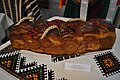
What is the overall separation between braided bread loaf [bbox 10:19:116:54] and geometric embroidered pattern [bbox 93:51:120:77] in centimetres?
6

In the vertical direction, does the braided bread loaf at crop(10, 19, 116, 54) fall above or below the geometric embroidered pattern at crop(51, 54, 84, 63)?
above

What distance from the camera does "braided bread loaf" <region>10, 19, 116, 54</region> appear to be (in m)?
0.96

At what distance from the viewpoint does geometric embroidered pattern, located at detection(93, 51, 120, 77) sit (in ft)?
2.94

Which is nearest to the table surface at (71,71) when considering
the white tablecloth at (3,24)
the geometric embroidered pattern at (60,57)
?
the geometric embroidered pattern at (60,57)

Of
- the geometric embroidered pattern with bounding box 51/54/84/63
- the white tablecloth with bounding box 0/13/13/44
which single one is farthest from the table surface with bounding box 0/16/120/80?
the white tablecloth with bounding box 0/13/13/44

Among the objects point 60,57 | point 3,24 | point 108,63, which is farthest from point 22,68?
point 3,24

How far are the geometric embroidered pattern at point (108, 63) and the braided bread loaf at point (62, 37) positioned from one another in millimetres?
57

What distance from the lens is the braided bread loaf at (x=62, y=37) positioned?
0.96 m

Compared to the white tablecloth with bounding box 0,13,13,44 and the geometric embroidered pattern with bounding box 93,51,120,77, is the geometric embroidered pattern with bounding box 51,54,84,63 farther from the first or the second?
the white tablecloth with bounding box 0,13,13,44

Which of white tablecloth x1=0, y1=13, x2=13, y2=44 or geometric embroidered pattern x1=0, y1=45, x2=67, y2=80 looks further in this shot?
Answer: white tablecloth x1=0, y1=13, x2=13, y2=44

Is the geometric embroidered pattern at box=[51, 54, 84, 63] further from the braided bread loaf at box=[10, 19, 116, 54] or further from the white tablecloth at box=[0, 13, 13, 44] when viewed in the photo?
the white tablecloth at box=[0, 13, 13, 44]

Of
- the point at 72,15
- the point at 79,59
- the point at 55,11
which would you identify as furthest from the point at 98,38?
the point at 55,11

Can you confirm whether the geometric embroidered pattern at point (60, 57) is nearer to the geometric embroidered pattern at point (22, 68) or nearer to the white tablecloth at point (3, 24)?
the geometric embroidered pattern at point (22, 68)

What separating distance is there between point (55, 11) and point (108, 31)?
1.25 meters
